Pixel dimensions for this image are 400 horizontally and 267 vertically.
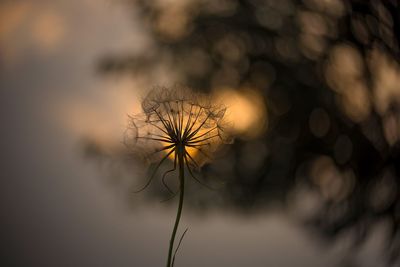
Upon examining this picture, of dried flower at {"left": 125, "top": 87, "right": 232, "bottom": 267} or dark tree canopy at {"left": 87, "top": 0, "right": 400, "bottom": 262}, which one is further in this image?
dark tree canopy at {"left": 87, "top": 0, "right": 400, "bottom": 262}

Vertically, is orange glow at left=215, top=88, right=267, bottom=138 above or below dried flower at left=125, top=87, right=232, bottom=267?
above

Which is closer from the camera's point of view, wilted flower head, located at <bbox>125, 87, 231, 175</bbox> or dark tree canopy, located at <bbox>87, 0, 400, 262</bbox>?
wilted flower head, located at <bbox>125, 87, 231, 175</bbox>

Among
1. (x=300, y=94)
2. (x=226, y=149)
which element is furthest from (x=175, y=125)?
(x=300, y=94)

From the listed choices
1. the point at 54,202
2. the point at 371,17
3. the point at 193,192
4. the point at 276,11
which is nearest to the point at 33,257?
the point at 54,202

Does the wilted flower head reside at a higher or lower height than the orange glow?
lower
